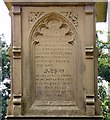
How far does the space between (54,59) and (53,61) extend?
4cm

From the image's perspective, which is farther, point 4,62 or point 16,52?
point 4,62

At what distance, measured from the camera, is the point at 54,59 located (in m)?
9.02

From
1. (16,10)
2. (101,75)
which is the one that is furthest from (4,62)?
(16,10)

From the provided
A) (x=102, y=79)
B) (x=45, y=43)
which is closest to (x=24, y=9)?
(x=45, y=43)

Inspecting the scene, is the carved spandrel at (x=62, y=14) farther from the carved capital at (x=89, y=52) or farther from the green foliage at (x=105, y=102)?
the green foliage at (x=105, y=102)

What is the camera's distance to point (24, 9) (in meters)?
9.16

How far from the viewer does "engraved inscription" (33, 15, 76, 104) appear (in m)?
8.96

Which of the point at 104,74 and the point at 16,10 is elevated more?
the point at 16,10

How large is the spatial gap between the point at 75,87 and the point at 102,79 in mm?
19177

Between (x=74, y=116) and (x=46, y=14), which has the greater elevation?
(x=46, y=14)

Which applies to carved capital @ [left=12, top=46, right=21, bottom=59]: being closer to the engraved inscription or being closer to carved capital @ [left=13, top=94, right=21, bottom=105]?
the engraved inscription

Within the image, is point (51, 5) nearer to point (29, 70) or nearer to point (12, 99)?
point (29, 70)

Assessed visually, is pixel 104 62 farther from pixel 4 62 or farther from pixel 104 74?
pixel 4 62

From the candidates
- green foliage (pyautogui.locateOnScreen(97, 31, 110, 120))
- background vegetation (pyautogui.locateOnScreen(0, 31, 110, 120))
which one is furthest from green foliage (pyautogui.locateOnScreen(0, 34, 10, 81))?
green foliage (pyautogui.locateOnScreen(97, 31, 110, 120))
